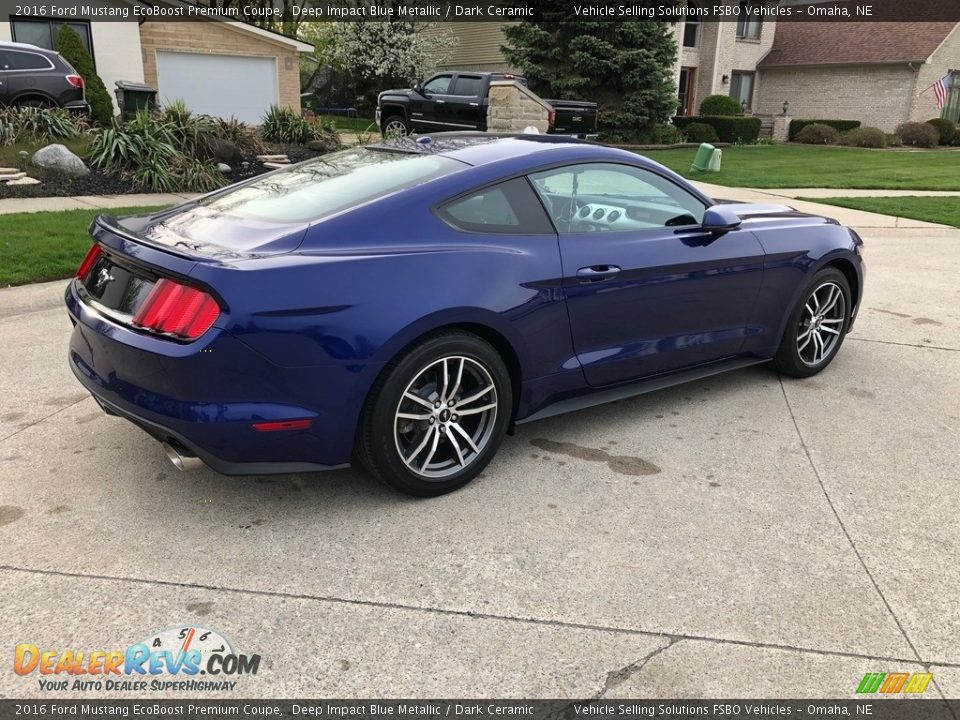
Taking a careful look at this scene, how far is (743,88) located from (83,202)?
31.5 meters

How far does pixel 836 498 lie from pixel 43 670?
3162mm

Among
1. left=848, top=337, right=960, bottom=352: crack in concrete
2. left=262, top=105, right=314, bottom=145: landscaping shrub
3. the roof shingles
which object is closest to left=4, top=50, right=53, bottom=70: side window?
left=262, top=105, right=314, bottom=145: landscaping shrub

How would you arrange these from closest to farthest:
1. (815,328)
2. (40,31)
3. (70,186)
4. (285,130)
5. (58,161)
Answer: (815,328), (70,186), (58,161), (285,130), (40,31)

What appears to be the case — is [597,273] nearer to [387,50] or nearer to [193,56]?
[193,56]

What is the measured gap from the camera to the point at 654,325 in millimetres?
4156

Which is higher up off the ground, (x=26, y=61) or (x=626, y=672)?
(x=26, y=61)

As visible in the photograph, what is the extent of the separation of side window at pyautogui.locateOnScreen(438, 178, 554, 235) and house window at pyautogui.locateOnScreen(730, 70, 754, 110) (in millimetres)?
34399

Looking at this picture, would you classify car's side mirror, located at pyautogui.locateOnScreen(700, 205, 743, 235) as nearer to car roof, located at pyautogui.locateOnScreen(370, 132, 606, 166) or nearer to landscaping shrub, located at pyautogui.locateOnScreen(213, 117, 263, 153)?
car roof, located at pyautogui.locateOnScreen(370, 132, 606, 166)

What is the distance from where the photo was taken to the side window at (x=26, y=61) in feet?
48.6

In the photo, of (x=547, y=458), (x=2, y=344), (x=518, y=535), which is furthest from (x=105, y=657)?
(x=2, y=344)

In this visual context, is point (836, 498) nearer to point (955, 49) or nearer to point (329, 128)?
point (329, 128)

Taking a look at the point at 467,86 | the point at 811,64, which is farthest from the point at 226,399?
the point at 811,64

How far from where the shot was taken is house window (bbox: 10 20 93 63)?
20000 mm

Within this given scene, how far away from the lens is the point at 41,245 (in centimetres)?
773
